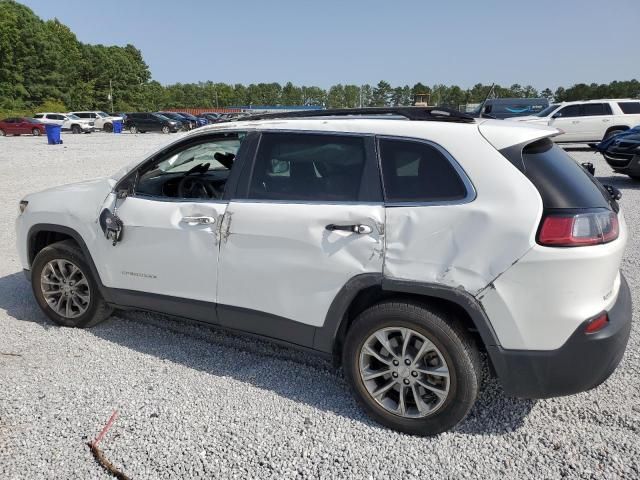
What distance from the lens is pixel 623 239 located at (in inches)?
106

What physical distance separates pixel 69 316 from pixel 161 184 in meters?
1.34

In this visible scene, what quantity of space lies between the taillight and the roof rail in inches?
32.1

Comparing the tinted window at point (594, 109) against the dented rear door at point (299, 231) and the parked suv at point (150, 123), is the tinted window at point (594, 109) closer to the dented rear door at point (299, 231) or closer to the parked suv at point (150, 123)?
the dented rear door at point (299, 231)

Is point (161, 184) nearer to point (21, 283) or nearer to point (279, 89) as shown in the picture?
point (21, 283)

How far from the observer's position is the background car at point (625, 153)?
35.7 feet

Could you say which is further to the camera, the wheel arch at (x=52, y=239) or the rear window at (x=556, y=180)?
the wheel arch at (x=52, y=239)

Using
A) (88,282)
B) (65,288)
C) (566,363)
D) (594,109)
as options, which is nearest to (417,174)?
(566,363)

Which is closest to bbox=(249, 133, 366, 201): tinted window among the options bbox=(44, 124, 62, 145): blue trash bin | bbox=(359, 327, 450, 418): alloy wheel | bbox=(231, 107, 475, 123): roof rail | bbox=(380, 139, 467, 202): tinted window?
bbox=(380, 139, 467, 202): tinted window

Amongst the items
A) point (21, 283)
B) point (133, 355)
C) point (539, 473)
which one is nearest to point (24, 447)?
point (133, 355)

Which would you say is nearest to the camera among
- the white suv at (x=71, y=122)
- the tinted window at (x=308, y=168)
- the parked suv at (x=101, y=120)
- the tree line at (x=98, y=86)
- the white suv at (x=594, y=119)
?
the tinted window at (x=308, y=168)

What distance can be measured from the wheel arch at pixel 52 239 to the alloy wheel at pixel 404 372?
2.21m

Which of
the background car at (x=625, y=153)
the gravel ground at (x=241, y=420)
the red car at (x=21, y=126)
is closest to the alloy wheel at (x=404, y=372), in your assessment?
the gravel ground at (x=241, y=420)

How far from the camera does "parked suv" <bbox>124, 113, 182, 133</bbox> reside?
38.8 metres

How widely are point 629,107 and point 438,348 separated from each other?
19.7m
